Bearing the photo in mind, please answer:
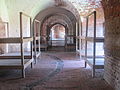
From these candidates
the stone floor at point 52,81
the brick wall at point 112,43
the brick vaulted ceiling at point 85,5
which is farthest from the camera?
the brick vaulted ceiling at point 85,5

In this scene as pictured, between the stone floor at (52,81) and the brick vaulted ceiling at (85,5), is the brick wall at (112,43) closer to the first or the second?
the stone floor at (52,81)

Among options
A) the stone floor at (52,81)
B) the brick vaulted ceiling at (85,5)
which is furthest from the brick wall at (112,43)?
the brick vaulted ceiling at (85,5)

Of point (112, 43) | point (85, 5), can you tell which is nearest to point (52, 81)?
point (112, 43)

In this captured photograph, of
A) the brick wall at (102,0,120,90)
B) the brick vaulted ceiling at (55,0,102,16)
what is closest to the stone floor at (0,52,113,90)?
the brick wall at (102,0,120,90)

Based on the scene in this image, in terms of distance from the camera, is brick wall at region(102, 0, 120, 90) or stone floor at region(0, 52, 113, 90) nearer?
brick wall at region(102, 0, 120, 90)

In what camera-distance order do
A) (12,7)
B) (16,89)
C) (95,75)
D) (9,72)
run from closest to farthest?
(16,89)
(95,75)
(9,72)
(12,7)

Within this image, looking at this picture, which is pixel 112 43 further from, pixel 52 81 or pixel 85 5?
pixel 85 5

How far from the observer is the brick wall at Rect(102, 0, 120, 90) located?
3.43 m

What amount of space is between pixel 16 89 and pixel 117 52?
214 cm

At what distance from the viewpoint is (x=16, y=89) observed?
145 inches

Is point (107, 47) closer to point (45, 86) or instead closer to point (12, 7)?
point (45, 86)

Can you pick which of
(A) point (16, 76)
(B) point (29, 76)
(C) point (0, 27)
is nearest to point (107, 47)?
(B) point (29, 76)

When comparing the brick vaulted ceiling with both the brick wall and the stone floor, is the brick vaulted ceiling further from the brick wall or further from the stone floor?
the brick wall

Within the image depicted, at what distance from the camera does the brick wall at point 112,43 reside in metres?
3.43
